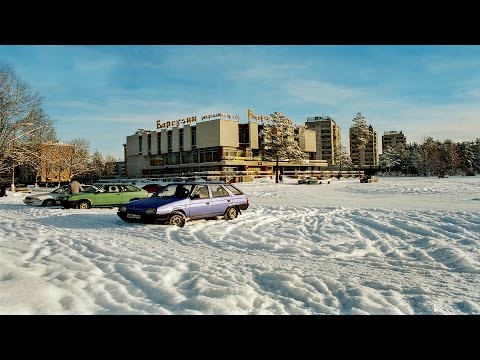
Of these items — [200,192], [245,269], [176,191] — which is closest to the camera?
[245,269]

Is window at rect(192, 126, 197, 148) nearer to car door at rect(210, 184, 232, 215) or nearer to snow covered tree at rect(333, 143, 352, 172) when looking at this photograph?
snow covered tree at rect(333, 143, 352, 172)

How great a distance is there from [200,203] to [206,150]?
68.7 meters

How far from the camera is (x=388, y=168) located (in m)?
102

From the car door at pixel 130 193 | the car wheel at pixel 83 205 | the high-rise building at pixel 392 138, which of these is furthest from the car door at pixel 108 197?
the high-rise building at pixel 392 138

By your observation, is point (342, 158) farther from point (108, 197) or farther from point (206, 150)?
point (108, 197)

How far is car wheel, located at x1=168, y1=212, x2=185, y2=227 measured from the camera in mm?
A: 10844

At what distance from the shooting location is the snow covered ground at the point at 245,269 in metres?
4.30

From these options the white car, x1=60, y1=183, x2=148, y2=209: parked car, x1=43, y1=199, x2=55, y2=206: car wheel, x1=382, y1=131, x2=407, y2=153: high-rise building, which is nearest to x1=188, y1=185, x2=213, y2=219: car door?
x1=60, y1=183, x2=148, y2=209: parked car

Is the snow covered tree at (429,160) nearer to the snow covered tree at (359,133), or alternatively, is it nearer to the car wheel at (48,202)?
the snow covered tree at (359,133)

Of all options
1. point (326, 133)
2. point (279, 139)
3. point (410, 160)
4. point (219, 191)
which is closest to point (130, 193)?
point (219, 191)

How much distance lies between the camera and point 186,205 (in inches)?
442
